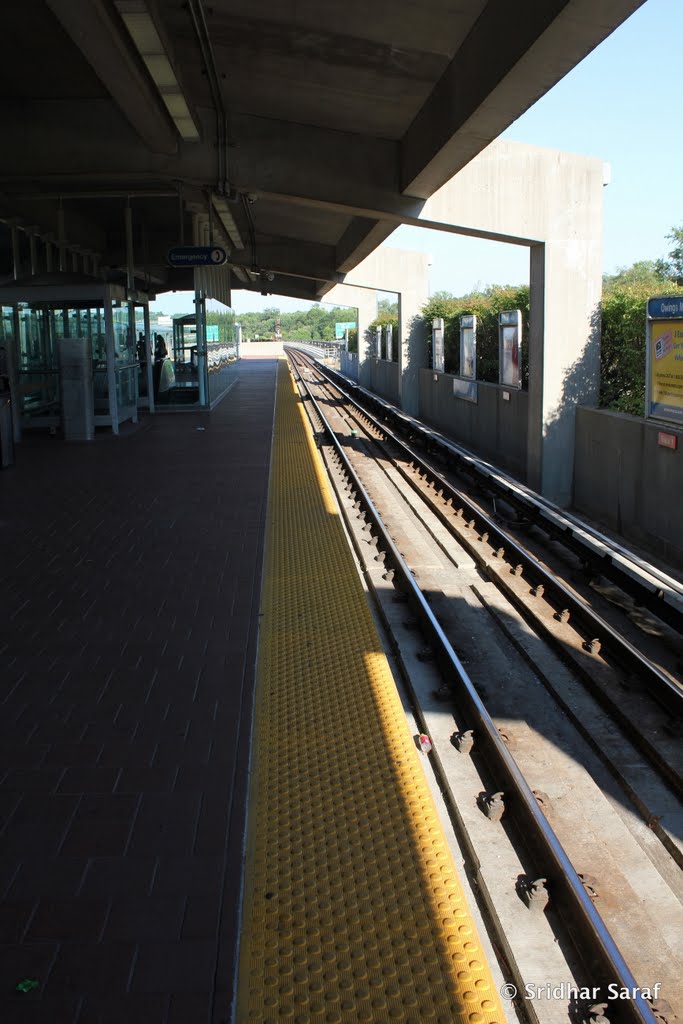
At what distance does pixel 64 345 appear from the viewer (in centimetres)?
1559

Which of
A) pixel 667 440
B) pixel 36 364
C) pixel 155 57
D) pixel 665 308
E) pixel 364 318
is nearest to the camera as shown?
pixel 155 57

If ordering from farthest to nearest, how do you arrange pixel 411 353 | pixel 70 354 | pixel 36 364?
1. pixel 411 353
2. pixel 36 364
3. pixel 70 354

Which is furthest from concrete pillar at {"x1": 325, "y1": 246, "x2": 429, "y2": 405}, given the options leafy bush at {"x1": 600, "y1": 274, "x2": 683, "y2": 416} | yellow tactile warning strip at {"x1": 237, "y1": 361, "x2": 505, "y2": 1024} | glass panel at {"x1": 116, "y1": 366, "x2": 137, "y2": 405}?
yellow tactile warning strip at {"x1": 237, "y1": 361, "x2": 505, "y2": 1024}

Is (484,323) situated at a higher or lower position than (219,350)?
higher

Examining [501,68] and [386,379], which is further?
[386,379]

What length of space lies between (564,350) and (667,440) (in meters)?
3.55

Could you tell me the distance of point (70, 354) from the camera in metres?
15.7

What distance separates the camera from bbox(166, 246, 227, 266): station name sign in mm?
18297

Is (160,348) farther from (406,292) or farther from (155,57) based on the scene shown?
(155,57)

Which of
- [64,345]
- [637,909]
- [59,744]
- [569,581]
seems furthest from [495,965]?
[64,345]

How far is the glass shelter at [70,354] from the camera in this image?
16078 mm

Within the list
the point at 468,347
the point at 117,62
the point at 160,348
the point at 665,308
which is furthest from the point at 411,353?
the point at 117,62

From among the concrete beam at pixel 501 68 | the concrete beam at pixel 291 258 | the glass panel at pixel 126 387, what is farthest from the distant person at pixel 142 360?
the concrete beam at pixel 501 68

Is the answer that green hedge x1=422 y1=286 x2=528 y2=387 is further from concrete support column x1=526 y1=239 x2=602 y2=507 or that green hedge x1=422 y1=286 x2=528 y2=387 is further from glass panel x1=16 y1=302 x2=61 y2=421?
glass panel x1=16 y1=302 x2=61 y2=421
